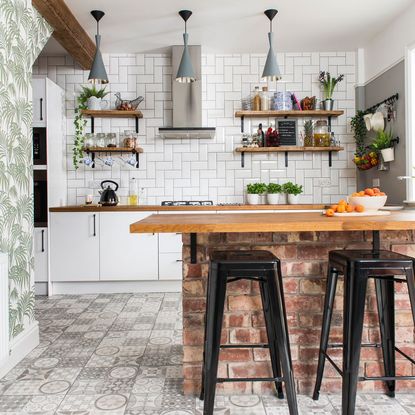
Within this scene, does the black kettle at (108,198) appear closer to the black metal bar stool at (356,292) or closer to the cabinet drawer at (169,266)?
the cabinet drawer at (169,266)

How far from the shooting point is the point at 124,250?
4.37 meters

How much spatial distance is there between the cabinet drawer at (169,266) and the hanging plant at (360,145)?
2215 millimetres

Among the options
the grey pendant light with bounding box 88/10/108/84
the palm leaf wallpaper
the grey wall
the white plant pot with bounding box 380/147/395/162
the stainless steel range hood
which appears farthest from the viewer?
the stainless steel range hood

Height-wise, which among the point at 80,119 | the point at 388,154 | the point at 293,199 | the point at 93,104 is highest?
the point at 93,104

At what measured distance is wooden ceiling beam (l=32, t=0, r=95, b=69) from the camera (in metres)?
3.29

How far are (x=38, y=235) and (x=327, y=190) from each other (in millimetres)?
3299

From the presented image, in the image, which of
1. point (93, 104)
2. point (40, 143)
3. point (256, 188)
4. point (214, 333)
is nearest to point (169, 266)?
point (256, 188)

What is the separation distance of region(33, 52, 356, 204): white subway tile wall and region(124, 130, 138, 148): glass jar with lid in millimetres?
129

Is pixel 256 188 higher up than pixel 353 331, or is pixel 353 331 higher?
pixel 256 188

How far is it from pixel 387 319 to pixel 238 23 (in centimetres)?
321

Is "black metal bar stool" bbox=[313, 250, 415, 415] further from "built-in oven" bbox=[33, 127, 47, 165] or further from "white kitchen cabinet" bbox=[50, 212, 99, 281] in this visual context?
"built-in oven" bbox=[33, 127, 47, 165]

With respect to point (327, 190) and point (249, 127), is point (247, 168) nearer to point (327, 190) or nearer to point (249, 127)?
point (249, 127)

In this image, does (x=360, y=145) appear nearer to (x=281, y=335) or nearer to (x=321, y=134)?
(x=321, y=134)

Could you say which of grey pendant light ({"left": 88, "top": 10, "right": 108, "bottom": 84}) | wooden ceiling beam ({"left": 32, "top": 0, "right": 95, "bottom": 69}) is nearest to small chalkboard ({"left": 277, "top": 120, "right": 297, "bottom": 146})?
grey pendant light ({"left": 88, "top": 10, "right": 108, "bottom": 84})
